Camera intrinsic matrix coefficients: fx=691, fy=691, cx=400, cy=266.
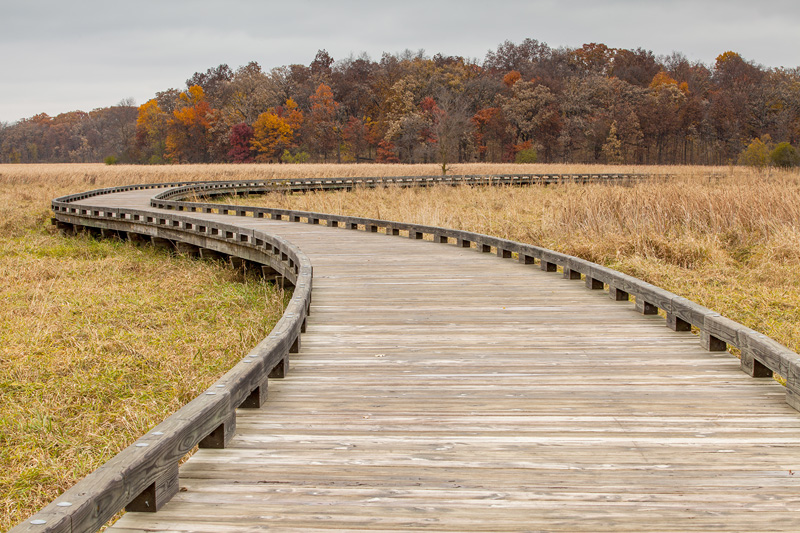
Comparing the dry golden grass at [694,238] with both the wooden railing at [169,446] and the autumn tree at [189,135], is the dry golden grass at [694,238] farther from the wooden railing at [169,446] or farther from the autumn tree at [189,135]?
the autumn tree at [189,135]

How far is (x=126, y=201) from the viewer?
23328mm

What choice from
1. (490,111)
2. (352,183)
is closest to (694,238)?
(352,183)

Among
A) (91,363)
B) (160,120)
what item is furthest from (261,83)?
(91,363)

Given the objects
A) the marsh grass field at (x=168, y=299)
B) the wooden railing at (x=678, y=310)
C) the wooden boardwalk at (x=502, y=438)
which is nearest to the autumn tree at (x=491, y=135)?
the marsh grass field at (x=168, y=299)

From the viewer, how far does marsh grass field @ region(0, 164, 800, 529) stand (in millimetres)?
6066

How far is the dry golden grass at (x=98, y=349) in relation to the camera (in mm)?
5578

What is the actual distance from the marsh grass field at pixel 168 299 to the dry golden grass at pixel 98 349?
20mm

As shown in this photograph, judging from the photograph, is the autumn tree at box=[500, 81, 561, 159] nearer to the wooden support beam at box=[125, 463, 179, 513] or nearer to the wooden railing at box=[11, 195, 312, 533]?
the wooden railing at box=[11, 195, 312, 533]

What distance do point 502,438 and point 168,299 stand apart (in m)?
8.78

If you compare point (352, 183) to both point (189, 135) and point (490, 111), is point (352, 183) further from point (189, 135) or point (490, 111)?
point (189, 135)

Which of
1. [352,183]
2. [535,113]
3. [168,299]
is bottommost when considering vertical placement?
[168,299]

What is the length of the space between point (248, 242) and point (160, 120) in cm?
7545

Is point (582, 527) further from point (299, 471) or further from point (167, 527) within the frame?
point (167, 527)

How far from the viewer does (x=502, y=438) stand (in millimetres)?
3732
